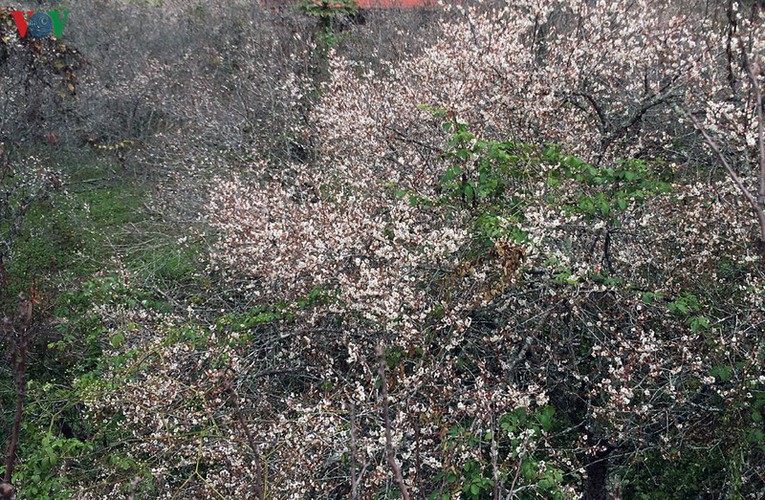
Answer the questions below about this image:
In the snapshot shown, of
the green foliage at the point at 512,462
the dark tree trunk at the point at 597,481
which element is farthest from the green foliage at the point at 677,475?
the green foliage at the point at 512,462

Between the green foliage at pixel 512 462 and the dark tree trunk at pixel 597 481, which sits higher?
the green foliage at pixel 512 462

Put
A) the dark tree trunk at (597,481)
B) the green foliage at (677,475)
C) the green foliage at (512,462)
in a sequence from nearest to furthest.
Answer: the green foliage at (512,462) → the green foliage at (677,475) → the dark tree trunk at (597,481)

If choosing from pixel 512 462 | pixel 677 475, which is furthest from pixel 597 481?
pixel 512 462

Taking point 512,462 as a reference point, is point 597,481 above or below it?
below

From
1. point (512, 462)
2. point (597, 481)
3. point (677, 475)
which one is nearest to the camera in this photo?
point (512, 462)

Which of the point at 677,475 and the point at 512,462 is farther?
the point at 677,475

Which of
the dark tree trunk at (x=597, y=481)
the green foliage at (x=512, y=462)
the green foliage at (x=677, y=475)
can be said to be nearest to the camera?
the green foliage at (x=512, y=462)

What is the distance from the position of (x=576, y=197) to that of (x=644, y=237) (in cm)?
78

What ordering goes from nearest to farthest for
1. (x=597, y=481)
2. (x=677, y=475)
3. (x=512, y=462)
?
(x=512, y=462), (x=677, y=475), (x=597, y=481)

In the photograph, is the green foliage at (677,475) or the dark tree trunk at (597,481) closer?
the green foliage at (677,475)

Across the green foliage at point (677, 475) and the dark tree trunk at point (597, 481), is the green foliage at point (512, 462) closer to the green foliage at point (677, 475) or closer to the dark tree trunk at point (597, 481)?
the dark tree trunk at point (597, 481)

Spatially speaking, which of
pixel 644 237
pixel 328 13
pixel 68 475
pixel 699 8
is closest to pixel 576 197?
pixel 644 237

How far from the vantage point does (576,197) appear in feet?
15.1

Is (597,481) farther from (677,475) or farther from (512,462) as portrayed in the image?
(512,462)
